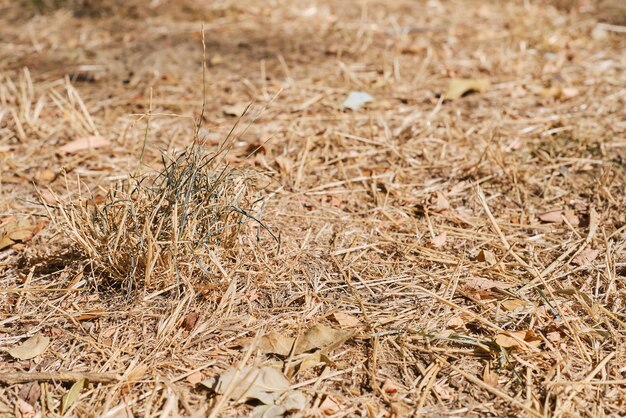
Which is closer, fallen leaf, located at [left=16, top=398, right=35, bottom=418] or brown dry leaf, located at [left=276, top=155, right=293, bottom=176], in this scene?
fallen leaf, located at [left=16, top=398, right=35, bottom=418]

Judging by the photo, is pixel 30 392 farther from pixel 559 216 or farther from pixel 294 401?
pixel 559 216

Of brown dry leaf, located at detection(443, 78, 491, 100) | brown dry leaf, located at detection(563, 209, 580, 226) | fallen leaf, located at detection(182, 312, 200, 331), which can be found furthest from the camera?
brown dry leaf, located at detection(443, 78, 491, 100)

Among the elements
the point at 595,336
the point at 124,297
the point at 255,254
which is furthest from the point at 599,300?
the point at 124,297

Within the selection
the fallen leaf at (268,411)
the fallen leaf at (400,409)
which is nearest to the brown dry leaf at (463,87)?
the fallen leaf at (400,409)

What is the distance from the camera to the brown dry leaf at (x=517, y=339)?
58.7 inches

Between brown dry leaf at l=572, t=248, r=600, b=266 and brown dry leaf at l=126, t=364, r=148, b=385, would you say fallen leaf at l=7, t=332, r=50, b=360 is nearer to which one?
brown dry leaf at l=126, t=364, r=148, b=385

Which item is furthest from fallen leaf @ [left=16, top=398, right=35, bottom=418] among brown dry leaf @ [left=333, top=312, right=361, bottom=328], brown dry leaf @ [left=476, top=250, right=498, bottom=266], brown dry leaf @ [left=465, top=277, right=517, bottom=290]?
brown dry leaf @ [left=476, top=250, right=498, bottom=266]

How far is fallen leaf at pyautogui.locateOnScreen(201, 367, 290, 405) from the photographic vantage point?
4.40ft

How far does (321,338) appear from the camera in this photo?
151 centimetres

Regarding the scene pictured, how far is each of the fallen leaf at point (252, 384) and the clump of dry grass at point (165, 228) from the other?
33cm

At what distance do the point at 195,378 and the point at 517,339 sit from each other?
80cm

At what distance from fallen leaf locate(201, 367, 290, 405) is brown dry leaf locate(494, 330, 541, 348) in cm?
54

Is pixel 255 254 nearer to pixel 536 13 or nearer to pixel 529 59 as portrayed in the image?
pixel 529 59

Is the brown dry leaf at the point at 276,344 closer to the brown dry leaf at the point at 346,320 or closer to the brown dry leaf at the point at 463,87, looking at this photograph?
the brown dry leaf at the point at 346,320
